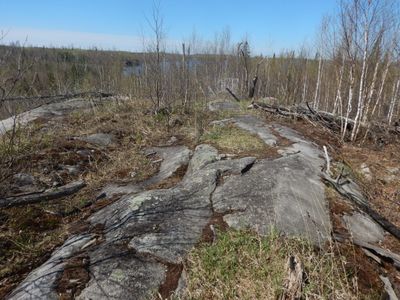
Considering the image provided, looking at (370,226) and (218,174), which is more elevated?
(218,174)

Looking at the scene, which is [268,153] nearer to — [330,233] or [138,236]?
[330,233]

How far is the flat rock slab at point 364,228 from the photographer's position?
336cm

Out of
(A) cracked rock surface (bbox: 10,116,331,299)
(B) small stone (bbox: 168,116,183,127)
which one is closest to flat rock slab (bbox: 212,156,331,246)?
(A) cracked rock surface (bbox: 10,116,331,299)

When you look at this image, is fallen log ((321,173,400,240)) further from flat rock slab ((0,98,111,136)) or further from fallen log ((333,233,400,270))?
flat rock slab ((0,98,111,136))

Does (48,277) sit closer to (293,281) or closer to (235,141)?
(293,281)

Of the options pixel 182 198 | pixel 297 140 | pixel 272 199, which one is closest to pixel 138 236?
pixel 182 198

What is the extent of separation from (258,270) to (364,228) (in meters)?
1.72

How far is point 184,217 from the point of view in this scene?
10.5ft

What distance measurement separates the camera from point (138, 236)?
2.89 metres

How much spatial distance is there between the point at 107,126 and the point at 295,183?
453cm

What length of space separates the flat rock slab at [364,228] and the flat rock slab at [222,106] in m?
5.79

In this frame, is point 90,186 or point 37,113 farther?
point 37,113

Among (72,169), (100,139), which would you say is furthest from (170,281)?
(100,139)

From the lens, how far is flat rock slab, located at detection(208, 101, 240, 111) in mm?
9100
